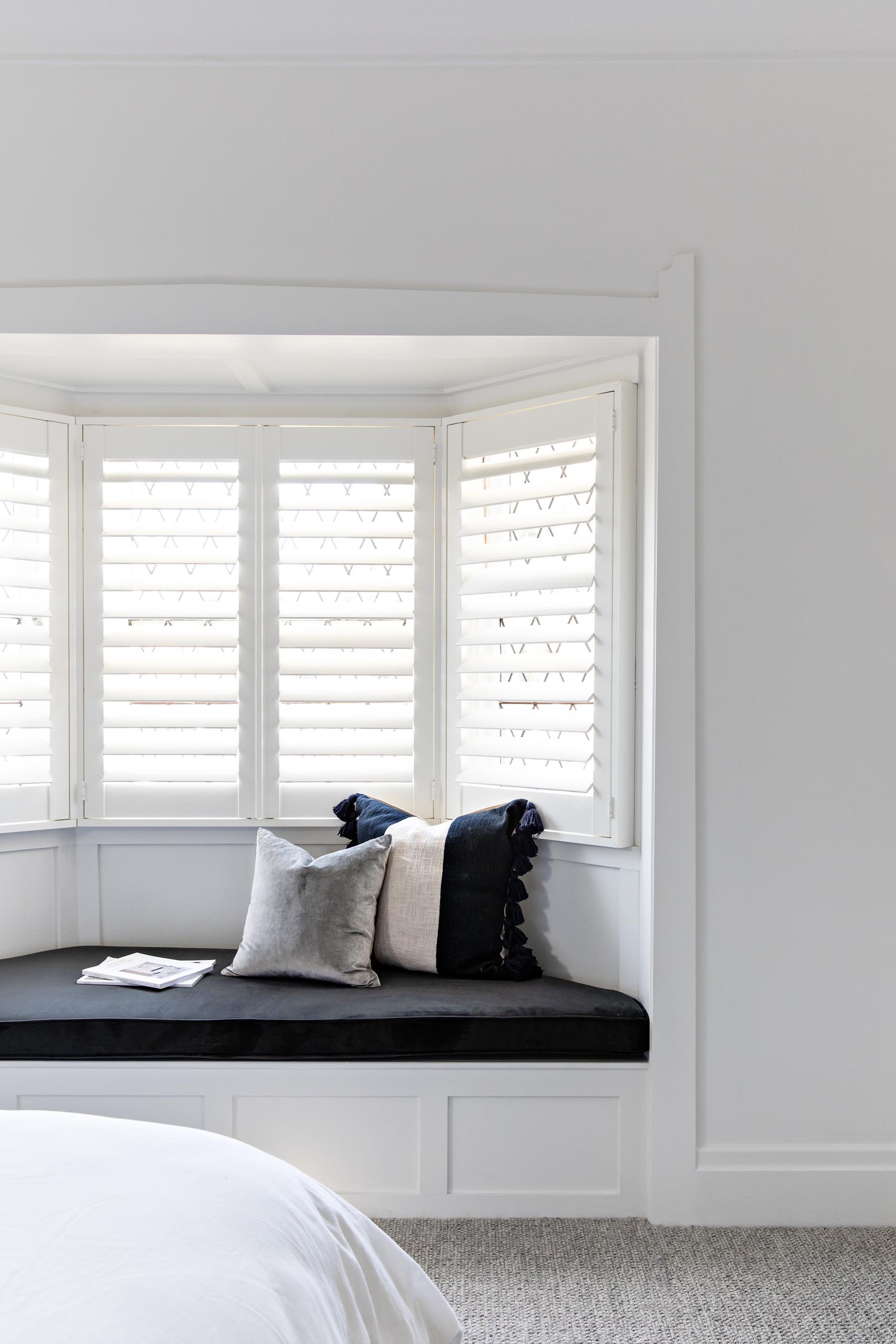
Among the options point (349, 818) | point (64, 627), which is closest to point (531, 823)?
point (349, 818)

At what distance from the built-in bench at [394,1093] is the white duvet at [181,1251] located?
94 centimetres

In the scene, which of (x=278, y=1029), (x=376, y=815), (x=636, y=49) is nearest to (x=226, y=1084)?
(x=278, y=1029)

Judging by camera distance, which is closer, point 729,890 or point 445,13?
point 445,13

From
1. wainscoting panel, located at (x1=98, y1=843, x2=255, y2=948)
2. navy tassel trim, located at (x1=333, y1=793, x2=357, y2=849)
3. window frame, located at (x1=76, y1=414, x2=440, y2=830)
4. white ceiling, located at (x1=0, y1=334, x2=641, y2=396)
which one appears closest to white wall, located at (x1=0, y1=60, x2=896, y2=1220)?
white ceiling, located at (x1=0, y1=334, x2=641, y2=396)

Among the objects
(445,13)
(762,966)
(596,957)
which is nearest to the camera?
(445,13)

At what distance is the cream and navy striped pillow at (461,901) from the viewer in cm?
267

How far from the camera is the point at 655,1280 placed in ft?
6.94

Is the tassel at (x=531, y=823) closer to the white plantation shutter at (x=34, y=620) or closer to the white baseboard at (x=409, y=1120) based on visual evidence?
the white baseboard at (x=409, y=1120)

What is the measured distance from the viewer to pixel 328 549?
10.0ft

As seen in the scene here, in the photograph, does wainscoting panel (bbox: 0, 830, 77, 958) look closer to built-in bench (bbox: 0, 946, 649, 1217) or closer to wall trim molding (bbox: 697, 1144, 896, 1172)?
built-in bench (bbox: 0, 946, 649, 1217)

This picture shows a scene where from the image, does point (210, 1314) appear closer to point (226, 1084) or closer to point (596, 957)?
point (226, 1084)

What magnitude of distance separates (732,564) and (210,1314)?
199cm

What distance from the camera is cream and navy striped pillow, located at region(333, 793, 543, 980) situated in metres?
2.67

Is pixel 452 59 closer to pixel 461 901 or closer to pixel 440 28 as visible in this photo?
pixel 440 28
